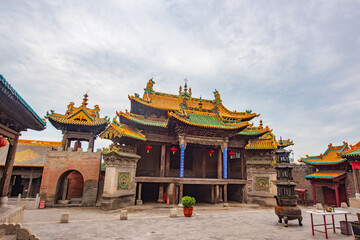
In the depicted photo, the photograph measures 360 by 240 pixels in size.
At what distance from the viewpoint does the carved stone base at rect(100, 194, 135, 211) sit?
1389 cm

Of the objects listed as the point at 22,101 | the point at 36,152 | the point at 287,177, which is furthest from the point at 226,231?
the point at 36,152

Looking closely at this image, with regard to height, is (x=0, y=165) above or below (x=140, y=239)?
above

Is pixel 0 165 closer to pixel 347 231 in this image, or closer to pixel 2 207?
pixel 2 207

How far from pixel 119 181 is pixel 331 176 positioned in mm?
19485

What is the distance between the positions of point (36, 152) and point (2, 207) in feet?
43.7

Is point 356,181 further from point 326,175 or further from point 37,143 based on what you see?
point 37,143

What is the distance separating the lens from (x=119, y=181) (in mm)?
15078

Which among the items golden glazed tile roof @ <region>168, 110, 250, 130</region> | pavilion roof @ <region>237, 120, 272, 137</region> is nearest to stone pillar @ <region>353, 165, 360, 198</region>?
pavilion roof @ <region>237, 120, 272, 137</region>

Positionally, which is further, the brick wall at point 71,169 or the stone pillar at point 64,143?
the stone pillar at point 64,143

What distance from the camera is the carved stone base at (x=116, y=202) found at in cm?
1389

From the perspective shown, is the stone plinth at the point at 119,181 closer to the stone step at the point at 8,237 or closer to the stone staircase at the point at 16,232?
the stone staircase at the point at 16,232

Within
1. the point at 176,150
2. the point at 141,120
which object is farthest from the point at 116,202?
the point at 141,120

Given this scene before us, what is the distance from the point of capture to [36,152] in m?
20.7

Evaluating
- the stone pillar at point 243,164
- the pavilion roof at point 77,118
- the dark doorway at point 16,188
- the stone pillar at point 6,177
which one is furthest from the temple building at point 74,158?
the stone pillar at point 243,164
